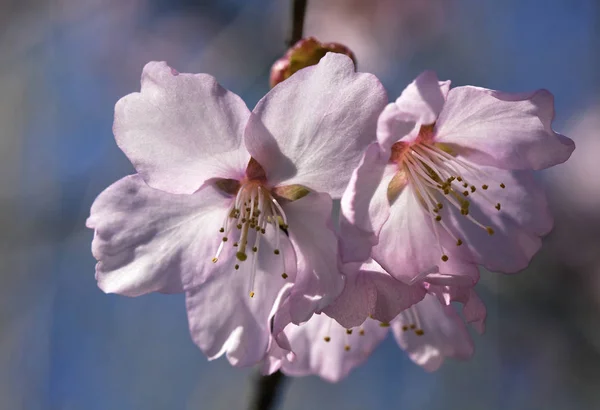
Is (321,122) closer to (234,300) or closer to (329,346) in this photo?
(234,300)

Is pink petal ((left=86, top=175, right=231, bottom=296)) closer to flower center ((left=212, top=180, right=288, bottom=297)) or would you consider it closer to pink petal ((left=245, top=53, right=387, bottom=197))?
flower center ((left=212, top=180, right=288, bottom=297))

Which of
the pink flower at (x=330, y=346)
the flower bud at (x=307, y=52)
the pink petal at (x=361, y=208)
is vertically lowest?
the pink flower at (x=330, y=346)

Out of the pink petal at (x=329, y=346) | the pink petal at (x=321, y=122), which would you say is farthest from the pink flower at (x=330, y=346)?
the pink petal at (x=321, y=122)

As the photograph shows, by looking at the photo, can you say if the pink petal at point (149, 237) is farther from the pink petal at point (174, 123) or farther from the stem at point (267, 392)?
the stem at point (267, 392)

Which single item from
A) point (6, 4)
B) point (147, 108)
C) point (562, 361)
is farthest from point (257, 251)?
point (6, 4)

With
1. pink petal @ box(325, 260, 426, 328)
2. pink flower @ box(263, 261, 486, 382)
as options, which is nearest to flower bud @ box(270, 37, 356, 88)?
pink petal @ box(325, 260, 426, 328)

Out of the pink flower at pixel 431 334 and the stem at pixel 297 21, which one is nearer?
the stem at pixel 297 21

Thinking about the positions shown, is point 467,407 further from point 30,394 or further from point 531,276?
point 30,394
